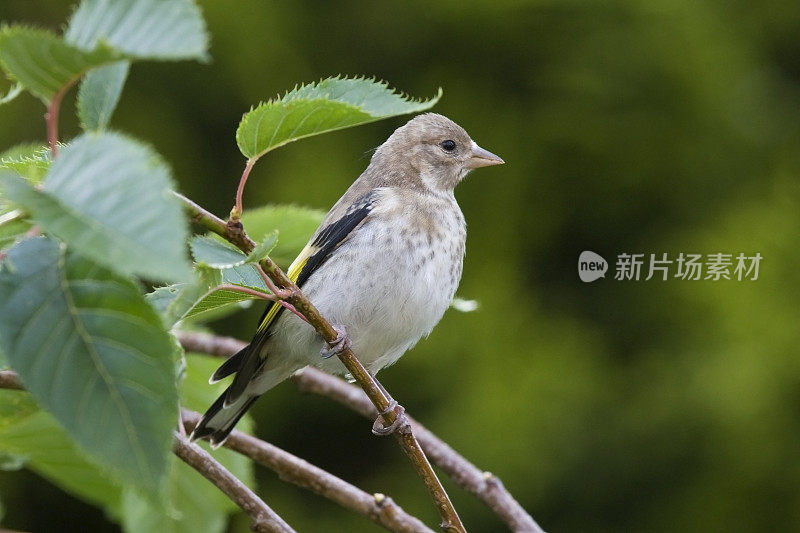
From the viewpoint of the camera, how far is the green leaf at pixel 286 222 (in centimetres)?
235

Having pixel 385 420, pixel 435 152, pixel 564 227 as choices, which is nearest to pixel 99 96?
pixel 385 420

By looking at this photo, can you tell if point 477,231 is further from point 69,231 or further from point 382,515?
point 69,231

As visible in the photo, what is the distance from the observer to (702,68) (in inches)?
218

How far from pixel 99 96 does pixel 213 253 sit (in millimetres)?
244

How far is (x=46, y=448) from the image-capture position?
2102mm

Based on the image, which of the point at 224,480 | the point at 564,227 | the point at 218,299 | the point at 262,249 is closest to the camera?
the point at 262,249

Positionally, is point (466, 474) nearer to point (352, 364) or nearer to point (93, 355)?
point (352, 364)

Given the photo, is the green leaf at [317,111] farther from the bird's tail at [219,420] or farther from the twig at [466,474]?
the twig at [466,474]

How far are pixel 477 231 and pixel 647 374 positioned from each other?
1176mm

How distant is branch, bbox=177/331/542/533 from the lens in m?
2.30

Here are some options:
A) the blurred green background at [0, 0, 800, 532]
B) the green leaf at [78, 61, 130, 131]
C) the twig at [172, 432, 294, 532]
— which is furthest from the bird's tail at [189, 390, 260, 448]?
the blurred green background at [0, 0, 800, 532]

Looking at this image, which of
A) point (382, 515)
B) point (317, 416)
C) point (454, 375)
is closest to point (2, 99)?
point (382, 515)

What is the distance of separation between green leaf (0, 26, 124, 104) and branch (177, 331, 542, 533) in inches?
60.8

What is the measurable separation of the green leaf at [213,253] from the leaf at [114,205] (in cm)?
31
